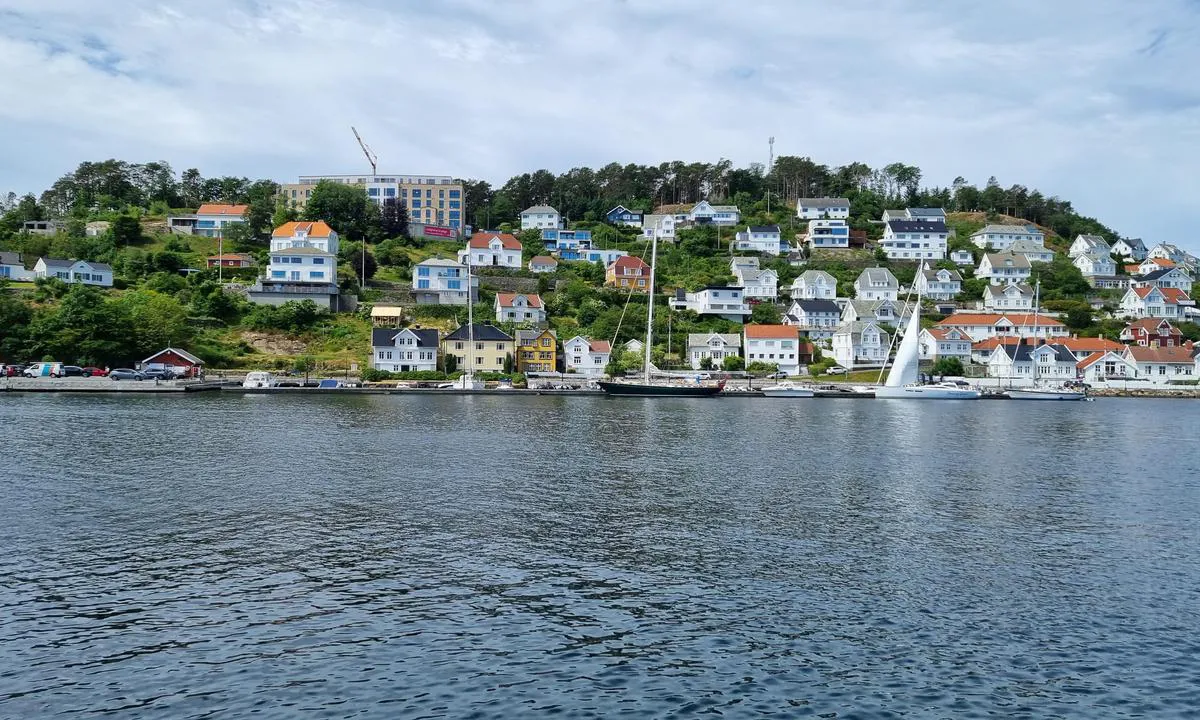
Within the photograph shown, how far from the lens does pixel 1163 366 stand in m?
90.0

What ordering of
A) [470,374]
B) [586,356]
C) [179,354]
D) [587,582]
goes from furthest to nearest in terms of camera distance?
[586,356] < [470,374] < [179,354] < [587,582]

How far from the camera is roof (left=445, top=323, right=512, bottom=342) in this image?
80.9 m

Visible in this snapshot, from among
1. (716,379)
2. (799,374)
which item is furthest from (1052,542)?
(799,374)

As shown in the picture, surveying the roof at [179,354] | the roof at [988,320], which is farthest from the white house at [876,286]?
the roof at [179,354]

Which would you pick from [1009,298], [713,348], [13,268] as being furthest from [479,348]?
[1009,298]

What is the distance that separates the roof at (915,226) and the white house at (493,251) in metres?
56.4

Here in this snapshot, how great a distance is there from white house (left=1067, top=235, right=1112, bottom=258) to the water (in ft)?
342

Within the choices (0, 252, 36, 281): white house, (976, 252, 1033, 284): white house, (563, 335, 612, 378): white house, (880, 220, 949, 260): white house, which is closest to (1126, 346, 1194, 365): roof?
(976, 252, 1033, 284): white house

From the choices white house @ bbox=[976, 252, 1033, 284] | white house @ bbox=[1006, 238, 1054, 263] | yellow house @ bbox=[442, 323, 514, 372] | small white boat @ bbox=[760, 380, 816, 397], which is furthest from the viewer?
white house @ bbox=[1006, 238, 1054, 263]

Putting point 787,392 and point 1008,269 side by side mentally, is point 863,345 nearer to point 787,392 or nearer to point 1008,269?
point 787,392

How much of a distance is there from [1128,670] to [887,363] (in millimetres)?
81032

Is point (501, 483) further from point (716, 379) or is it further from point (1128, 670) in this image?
point (716, 379)

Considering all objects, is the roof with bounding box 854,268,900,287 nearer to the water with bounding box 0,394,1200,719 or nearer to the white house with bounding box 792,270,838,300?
the white house with bounding box 792,270,838,300

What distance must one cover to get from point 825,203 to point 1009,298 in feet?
116
